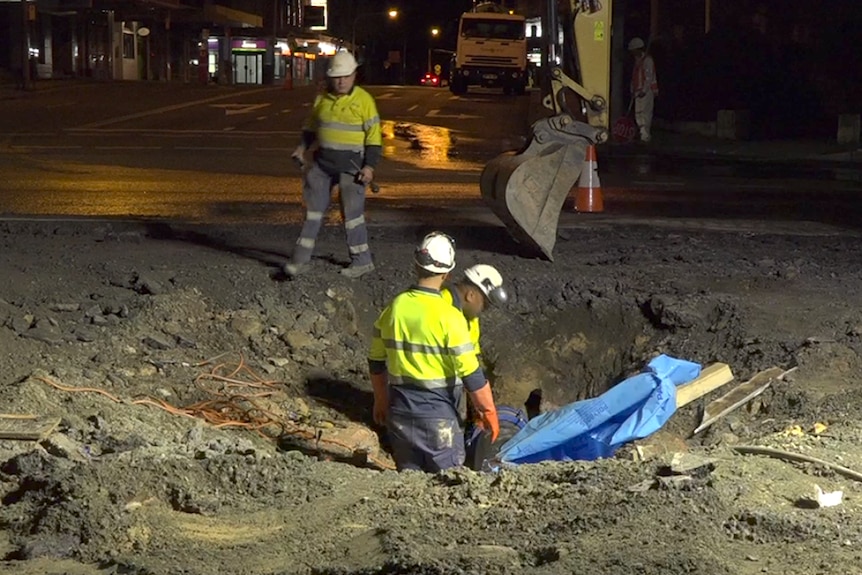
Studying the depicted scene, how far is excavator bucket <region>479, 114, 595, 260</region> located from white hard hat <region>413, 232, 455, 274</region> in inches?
161

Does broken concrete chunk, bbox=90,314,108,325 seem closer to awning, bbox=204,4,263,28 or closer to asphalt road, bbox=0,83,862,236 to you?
asphalt road, bbox=0,83,862,236

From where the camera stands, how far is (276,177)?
57.1 ft

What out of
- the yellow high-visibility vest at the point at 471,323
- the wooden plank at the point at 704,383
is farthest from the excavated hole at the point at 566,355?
the yellow high-visibility vest at the point at 471,323

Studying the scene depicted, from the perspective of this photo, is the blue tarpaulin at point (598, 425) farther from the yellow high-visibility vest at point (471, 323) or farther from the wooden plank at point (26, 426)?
the wooden plank at point (26, 426)

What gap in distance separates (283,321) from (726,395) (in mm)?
3464

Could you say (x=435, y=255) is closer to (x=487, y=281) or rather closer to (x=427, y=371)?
(x=487, y=281)

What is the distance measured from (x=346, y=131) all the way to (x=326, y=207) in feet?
2.29

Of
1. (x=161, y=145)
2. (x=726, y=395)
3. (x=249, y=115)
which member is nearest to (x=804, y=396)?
(x=726, y=395)

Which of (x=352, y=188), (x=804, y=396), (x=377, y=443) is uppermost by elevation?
(x=352, y=188)

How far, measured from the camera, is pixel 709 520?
4.96m

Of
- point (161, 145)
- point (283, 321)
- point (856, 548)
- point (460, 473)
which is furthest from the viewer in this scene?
point (161, 145)

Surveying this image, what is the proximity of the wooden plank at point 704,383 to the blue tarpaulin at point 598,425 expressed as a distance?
26 centimetres

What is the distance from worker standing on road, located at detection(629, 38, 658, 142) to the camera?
24.8 m

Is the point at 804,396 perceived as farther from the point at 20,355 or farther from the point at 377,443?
the point at 20,355
